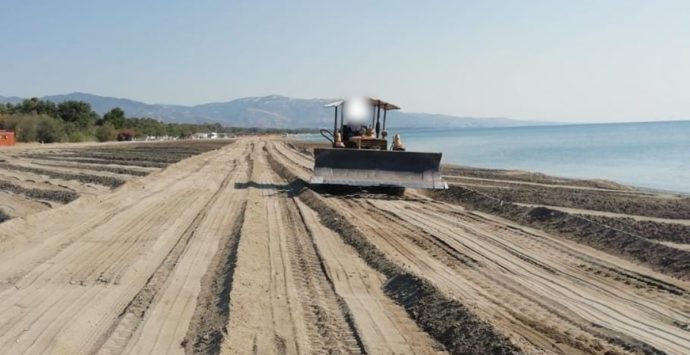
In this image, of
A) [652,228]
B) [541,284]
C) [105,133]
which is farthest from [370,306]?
[105,133]

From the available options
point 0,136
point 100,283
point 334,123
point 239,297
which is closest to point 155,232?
point 100,283

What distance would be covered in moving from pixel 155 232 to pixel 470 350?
24.8 ft

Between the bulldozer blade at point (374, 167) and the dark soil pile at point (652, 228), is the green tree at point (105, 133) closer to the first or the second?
the bulldozer blade at point (374, 167)

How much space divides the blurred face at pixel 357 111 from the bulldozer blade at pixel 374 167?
2.47 m

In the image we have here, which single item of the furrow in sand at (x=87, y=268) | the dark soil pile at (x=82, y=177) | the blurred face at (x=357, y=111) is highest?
the blurred face at (x=357, y=111)

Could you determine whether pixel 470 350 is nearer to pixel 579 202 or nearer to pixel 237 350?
pixel 237 350

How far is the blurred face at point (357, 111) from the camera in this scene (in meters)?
19.9

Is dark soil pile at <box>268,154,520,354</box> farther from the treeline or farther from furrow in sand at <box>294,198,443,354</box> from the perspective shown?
the treeline

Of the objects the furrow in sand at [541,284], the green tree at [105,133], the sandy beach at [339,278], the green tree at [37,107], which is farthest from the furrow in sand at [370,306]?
the green tree at [37,107]

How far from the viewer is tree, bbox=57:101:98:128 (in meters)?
97.3

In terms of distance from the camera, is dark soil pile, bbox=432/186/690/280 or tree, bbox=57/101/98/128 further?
tree, bbox=57/101/98/128

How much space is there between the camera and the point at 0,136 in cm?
6159

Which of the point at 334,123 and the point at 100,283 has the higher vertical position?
the point at 334,123

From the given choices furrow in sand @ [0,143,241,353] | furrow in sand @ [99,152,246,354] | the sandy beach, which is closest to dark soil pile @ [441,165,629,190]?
the sandy beach
